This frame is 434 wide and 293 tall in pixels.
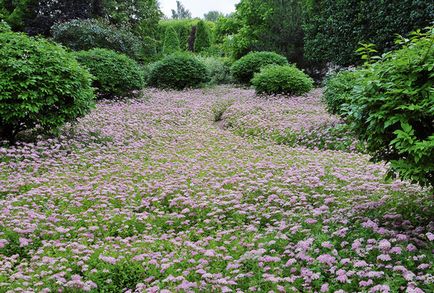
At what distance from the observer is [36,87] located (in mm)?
9062

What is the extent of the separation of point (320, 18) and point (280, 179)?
17.2 meters

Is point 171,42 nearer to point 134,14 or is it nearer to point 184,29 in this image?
point 184,29

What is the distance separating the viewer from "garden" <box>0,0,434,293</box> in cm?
418

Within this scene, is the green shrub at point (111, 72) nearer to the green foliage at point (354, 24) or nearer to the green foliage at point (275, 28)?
the green foliage at point (354, 24)

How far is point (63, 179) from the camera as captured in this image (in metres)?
7.36

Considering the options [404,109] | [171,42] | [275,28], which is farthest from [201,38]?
[404,109]

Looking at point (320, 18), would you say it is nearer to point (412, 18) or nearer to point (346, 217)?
point (412, 18)

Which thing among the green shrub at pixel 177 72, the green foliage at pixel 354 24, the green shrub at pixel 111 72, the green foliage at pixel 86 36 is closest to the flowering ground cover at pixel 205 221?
the green shrub at pixel 111 72

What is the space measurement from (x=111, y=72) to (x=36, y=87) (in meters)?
6.95

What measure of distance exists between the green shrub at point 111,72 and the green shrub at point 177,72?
481 cm

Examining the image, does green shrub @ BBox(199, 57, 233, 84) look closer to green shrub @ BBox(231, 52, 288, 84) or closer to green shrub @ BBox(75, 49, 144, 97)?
green shrub @ BBox(231, 52, 288, 84)

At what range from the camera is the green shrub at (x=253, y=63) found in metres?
22.6

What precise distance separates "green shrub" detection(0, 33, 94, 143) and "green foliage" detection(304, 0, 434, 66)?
42.4 ft

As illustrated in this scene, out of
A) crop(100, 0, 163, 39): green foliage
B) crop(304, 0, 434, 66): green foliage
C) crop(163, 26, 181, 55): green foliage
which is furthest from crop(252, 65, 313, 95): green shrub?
crop(163, 26, 181, 55): green foliage
